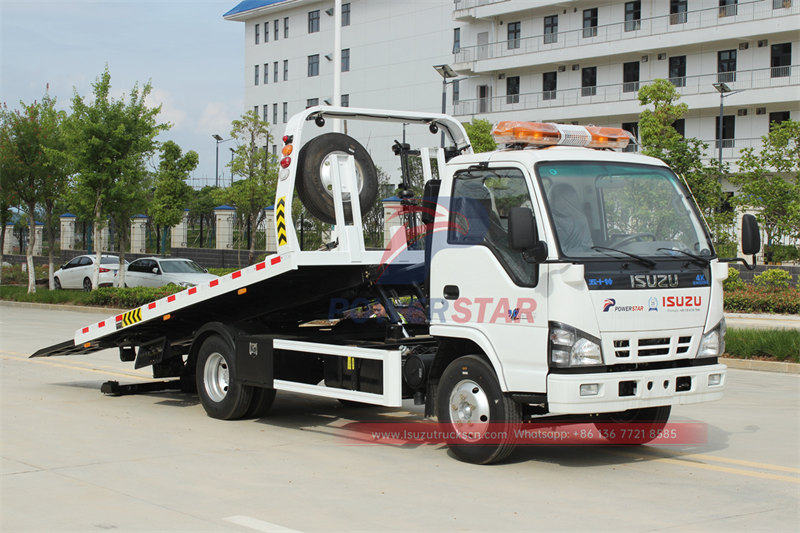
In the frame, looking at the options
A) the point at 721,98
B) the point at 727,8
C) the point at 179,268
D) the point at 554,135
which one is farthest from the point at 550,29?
the point at 554,135

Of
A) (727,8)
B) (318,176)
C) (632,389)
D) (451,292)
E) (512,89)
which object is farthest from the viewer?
(512,89)

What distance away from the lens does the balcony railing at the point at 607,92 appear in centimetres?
4831

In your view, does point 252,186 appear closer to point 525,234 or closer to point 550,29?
point 550,29

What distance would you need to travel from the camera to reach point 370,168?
32.8 ft

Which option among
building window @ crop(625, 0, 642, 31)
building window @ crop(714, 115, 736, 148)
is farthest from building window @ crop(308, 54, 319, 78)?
building window @ crop(714, 115, 736, 148)

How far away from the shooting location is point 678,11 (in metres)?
51.5

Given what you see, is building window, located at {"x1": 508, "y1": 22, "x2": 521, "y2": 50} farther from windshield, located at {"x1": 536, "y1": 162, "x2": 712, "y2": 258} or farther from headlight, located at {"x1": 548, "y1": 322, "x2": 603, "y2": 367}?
headlight, located at {"x1": 548, "y1": 322, "x2": 603, "y2": 367}

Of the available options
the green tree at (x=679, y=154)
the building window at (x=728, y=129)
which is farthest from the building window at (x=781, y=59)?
the green tree at (x=679, y=154)

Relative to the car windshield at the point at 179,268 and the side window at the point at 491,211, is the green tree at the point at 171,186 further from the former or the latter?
the side window at the point at 491,211

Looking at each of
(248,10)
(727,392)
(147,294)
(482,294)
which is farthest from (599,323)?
(248,10)

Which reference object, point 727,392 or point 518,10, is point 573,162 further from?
point 518,10

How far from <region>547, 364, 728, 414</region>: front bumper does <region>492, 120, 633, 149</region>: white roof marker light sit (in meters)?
2.10

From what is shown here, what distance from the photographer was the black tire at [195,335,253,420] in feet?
31.9

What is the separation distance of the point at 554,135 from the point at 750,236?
1.86 m
